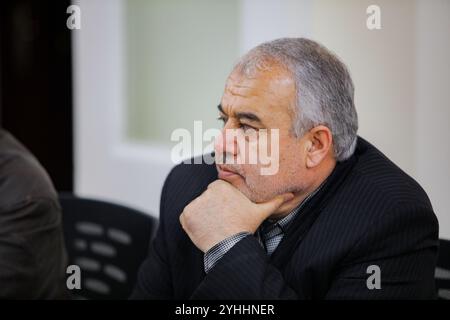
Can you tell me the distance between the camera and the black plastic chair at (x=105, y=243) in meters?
1.35

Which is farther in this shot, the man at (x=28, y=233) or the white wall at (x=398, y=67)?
the man at (x=28, y=233)

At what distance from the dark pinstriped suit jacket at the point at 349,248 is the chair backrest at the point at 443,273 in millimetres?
119

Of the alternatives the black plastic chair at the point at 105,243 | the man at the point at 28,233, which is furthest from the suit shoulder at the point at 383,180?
the man at the point at 28,233

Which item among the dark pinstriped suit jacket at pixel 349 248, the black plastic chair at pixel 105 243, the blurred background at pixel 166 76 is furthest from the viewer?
the black plastic chair at pixel 105 243

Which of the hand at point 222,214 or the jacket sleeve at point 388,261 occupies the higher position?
the hand at point 222,214

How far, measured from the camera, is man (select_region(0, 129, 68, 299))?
1.22 metres

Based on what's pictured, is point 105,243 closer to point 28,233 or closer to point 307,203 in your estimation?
point 28,233

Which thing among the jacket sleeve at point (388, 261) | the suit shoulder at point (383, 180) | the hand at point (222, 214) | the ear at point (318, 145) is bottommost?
the jacket sleeve at point (388, 261)

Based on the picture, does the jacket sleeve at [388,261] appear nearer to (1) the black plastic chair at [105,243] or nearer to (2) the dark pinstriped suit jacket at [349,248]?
(2) the dark pinstriped suit jacket at [349,248]

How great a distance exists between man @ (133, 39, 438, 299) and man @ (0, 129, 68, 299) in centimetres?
46

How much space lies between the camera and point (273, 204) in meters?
0.96

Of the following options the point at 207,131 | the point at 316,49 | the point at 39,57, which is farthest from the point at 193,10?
the point at 39,57

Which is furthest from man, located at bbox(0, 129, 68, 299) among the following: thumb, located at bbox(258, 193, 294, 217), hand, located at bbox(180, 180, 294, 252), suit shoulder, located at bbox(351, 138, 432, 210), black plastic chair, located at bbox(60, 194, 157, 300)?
suit shoulder, located at bbox(351, 138, 432, 210)

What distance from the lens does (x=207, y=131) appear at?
1.09 m
